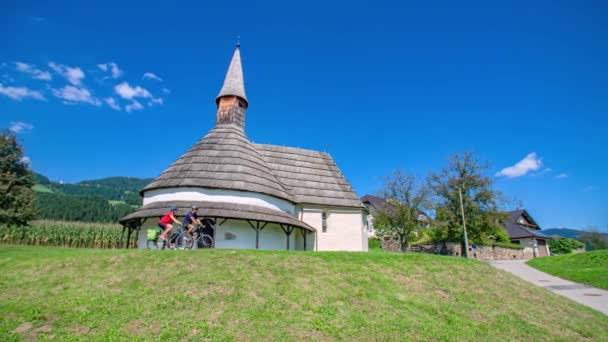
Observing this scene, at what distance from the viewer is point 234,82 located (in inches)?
1109

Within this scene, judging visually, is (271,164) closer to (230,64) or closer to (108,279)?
(230,64)

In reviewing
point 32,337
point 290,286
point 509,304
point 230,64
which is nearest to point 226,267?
point 290,286

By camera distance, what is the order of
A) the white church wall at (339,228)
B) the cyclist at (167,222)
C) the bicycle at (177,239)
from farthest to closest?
the white church wall at (339,228) → the bicycle at (177,239) → the cyclist at (167,222)

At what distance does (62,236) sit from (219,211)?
18.2m

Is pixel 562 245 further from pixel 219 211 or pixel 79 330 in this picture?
pixel 79 330

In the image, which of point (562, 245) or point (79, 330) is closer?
point (79, 330)

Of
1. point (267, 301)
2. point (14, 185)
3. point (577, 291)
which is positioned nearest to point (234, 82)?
point (267, 301)

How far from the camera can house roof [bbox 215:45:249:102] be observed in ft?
90.1

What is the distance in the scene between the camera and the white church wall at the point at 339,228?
80.5 ft

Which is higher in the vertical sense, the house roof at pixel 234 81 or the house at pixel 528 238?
the house roof at pixel 234 81

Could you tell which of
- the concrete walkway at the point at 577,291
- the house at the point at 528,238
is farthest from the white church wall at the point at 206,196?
the house at the point at 528,238

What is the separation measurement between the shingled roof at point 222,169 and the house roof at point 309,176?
5.11ft

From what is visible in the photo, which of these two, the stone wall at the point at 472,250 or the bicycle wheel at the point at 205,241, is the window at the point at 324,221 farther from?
the stone wall at the point at 472,250

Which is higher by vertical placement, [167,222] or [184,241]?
[167,222]
